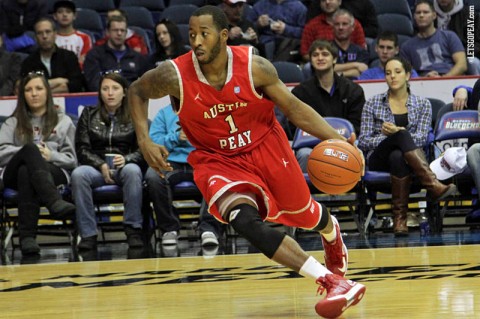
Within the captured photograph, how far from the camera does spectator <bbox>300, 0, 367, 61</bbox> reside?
11.4 m

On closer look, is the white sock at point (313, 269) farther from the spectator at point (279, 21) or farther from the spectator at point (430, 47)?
the spectator at point (279, 21)

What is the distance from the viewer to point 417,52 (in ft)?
35.9

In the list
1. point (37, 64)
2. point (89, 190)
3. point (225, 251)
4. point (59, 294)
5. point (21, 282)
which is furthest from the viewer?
point (37, 64)

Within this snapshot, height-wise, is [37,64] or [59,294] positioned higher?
[37,64]

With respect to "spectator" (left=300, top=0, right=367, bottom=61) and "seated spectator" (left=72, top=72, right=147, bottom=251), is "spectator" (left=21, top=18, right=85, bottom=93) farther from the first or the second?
"spectator" (left=300, top=0, right=367, bottom=61)

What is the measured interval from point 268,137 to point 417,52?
20.0 feet

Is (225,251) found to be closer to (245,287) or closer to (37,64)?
(245,287)

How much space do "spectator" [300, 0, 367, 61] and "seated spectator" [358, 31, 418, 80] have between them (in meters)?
0.97

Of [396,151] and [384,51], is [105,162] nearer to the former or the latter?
[396,151]

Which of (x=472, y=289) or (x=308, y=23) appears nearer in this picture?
(x=472, y=289)

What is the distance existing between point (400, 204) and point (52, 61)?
4.31 metres

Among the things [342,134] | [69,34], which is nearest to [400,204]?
[342,134]

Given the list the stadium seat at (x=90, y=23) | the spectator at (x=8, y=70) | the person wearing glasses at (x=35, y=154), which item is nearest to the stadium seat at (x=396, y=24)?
the stadium seat at (x=90, y=23)

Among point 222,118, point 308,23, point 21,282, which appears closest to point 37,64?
point 308,23
